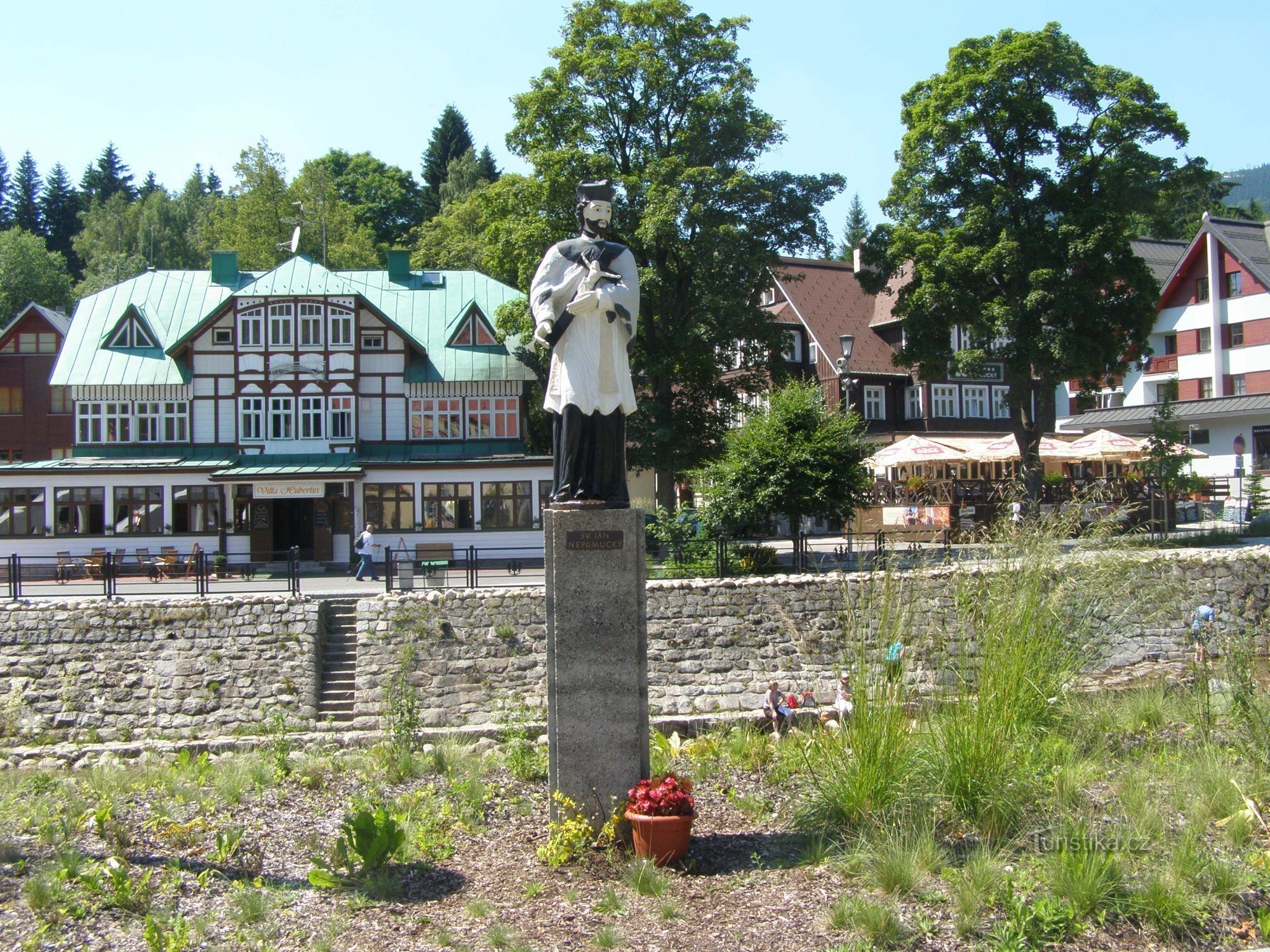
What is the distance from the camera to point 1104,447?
95.8ft

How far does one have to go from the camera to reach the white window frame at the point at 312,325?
32500mm

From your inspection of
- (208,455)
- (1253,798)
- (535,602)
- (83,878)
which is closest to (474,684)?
(535,602)

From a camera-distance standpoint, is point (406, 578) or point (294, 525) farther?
point (294, 525)

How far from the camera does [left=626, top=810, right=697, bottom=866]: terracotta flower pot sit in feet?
24.7

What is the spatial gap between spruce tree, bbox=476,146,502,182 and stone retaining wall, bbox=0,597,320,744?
184ft

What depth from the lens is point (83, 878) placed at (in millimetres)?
7266

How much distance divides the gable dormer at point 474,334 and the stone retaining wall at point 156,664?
51.7ft

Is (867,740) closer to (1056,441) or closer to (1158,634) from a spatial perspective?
(1158,634)

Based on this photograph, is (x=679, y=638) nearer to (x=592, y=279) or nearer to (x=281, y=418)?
(x=592, y=279)

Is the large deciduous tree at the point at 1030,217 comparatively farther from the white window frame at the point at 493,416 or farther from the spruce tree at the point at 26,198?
the spruce tree at the point at 26,198

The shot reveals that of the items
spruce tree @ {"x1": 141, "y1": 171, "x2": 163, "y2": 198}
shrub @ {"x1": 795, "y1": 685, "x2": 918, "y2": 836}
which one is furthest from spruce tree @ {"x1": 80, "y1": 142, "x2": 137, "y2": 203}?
shrub @ {"x1": 795, "y1": 685, "x2": 918, "y2": 836}

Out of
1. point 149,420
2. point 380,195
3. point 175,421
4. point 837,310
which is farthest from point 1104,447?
point 380,195

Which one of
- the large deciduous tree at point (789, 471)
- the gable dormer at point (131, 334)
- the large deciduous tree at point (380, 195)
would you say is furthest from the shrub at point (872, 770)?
the large deciduous tree at point (380, 195)

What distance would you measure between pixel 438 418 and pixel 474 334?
291 cm
